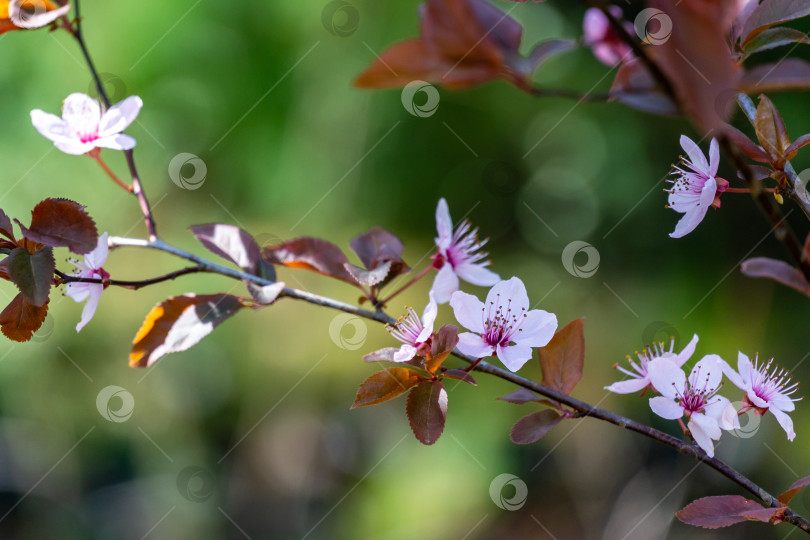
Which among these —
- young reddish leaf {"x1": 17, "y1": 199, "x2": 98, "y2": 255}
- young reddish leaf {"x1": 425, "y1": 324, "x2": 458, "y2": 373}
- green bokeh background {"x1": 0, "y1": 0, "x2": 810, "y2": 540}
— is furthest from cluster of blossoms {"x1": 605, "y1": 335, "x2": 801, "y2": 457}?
green bokeh background {"x1": 0, "y1": 0, "x2": 810, "y2": 540}

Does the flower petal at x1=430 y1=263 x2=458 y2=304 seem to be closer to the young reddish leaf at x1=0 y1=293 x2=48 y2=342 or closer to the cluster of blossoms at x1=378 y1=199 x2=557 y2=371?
the cluster of blossoms at x1=378 y1=199 x2=557 y2=371

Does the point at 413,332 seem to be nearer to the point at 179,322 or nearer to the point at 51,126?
the point at 179,322

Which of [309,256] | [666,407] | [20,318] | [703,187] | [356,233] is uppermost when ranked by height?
[703,187]

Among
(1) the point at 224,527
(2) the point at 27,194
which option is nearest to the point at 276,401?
(1) the point at 224,527

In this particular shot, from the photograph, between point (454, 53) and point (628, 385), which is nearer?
point (454, 53)

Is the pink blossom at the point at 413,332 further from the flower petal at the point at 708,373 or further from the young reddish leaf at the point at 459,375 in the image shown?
the flower petal at the point at 708,373

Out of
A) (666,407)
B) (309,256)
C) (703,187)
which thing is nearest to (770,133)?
(703,187)

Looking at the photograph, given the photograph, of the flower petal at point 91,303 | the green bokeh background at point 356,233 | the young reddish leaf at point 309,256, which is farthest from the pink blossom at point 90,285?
the green bokeh background at point 356,233
